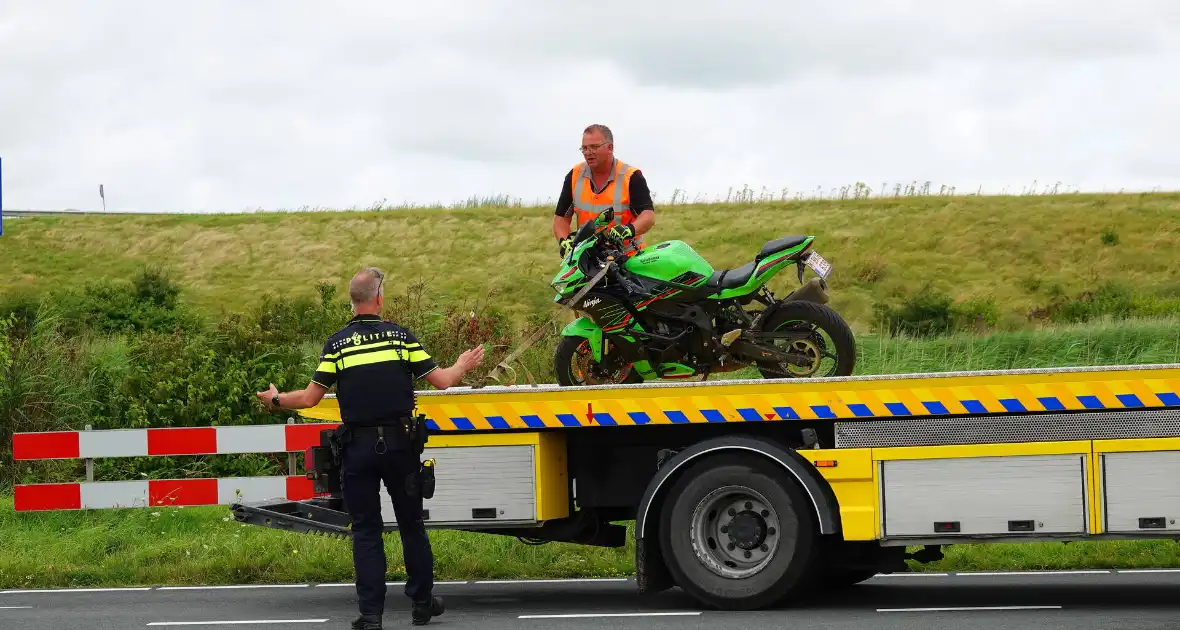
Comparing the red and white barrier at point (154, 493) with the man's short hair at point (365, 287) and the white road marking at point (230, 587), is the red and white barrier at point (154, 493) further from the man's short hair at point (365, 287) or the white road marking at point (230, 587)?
the man's short hair at point (365, 287)

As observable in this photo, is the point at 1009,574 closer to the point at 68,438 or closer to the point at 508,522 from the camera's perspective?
the point at 508,522

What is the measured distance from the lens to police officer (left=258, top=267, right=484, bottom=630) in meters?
7.99

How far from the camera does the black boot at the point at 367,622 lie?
318 inches

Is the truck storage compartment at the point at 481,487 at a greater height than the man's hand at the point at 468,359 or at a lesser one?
lesser

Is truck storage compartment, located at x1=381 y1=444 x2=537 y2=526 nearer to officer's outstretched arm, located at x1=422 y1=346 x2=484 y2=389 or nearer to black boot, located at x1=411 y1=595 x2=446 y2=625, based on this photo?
black boot, located at x1=411 y1=595 x2=446 y2=625

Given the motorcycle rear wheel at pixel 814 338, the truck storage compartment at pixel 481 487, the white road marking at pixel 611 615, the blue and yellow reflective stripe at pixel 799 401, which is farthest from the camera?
the motorcycle rear wheel at pixel 814 338

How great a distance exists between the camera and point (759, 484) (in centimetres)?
834

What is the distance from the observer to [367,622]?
808cm

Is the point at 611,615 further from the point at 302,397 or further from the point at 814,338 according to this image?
the point at 814,338

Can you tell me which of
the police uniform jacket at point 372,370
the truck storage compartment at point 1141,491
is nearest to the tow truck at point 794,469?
the truck storage compartment at point 1141,491

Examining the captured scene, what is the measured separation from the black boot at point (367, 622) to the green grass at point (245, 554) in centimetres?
281

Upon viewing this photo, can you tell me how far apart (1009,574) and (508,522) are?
3636 mm

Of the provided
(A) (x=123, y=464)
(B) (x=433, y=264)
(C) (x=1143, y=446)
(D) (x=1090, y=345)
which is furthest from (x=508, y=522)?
(B) (x=433, y=264)

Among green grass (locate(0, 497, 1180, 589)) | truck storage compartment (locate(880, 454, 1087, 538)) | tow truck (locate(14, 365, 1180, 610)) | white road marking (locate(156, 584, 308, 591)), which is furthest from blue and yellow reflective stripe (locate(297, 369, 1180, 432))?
green grass (locate(0, 497, 1180, 589))
